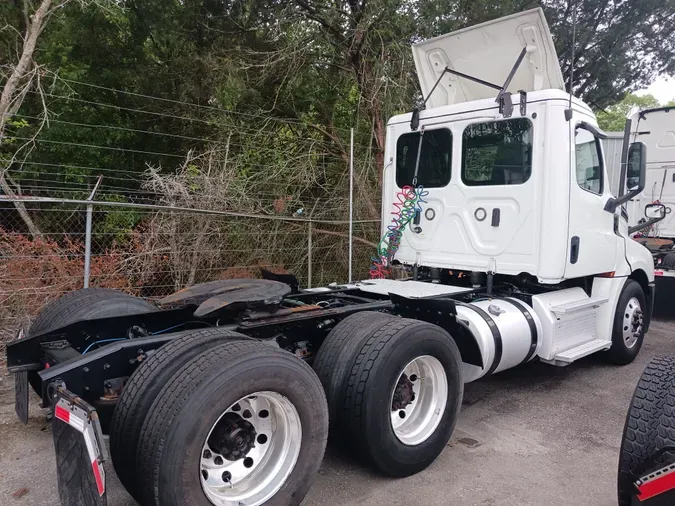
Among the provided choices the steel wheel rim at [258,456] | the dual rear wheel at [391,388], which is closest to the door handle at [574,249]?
the dual rear wheel at [391,388]

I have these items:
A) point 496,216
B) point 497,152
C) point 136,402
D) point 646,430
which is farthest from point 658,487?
point 497,152

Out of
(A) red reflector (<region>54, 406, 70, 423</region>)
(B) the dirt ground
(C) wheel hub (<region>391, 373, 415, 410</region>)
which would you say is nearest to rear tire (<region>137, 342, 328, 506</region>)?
(A) red reflector (<region>54, 406, 70, 423</region>)

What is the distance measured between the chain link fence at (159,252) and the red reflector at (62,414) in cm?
344

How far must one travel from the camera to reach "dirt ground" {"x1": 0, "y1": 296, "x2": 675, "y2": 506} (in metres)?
3.18

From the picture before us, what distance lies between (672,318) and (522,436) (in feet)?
20.4

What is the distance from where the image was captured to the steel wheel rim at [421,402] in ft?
11.6

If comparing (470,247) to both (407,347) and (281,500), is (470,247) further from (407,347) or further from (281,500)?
(281,500)

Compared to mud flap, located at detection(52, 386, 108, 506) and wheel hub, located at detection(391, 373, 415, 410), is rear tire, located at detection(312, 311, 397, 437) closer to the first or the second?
wheel hub, located at detection(391, 373, 415, 410)

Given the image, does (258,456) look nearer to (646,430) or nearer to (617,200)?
(646,430)

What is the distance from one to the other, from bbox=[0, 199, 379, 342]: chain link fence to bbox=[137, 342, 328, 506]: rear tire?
11.6 ft

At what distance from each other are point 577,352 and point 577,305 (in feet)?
1.48

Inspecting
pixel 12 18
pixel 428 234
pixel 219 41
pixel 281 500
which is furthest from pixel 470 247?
pixel 12 18

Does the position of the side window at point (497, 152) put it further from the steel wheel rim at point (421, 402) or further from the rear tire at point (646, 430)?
the rear tire at point (646, 430)

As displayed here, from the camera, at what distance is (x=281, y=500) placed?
2721 mm
